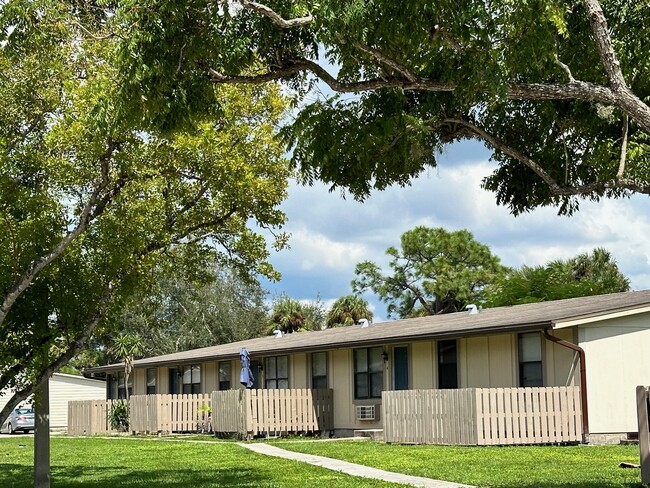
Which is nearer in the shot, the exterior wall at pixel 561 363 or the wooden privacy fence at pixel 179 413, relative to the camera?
the exterior wall at pixel 561 363

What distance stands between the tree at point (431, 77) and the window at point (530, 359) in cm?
1102

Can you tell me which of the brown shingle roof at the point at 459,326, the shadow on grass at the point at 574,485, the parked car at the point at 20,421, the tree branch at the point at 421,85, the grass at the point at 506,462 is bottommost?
the parked car at the point at 20,421

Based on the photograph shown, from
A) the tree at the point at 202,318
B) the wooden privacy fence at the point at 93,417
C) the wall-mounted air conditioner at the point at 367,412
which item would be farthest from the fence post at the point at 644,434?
the tree at the point at 202,318

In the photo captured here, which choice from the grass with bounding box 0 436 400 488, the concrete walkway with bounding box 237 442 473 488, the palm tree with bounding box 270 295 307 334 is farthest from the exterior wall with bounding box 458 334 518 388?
the palm tree with bounding box 270 295 307 334

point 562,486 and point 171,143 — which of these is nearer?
point 562,486

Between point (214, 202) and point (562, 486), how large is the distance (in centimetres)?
842

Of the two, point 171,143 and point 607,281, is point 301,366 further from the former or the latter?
point 607,281

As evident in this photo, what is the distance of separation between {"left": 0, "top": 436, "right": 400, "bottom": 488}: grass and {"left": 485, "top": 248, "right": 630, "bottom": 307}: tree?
23.5 metres

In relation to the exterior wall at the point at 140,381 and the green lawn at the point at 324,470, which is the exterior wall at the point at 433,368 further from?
the exterior wall at the point at 140,381

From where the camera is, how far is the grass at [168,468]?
54.4 ft

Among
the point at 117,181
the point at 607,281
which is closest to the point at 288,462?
the point at 117,181

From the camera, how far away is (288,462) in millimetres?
19625

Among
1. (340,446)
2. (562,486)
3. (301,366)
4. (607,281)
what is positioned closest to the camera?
(562,486)

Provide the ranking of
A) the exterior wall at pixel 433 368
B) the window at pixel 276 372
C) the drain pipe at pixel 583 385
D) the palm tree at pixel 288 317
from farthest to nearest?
1. the palm tree at pixel 288 317
2. the window at pixel 276 372
3. the exterior wall at pixel 433 368
4. the drain pipe at pixel 583 385
